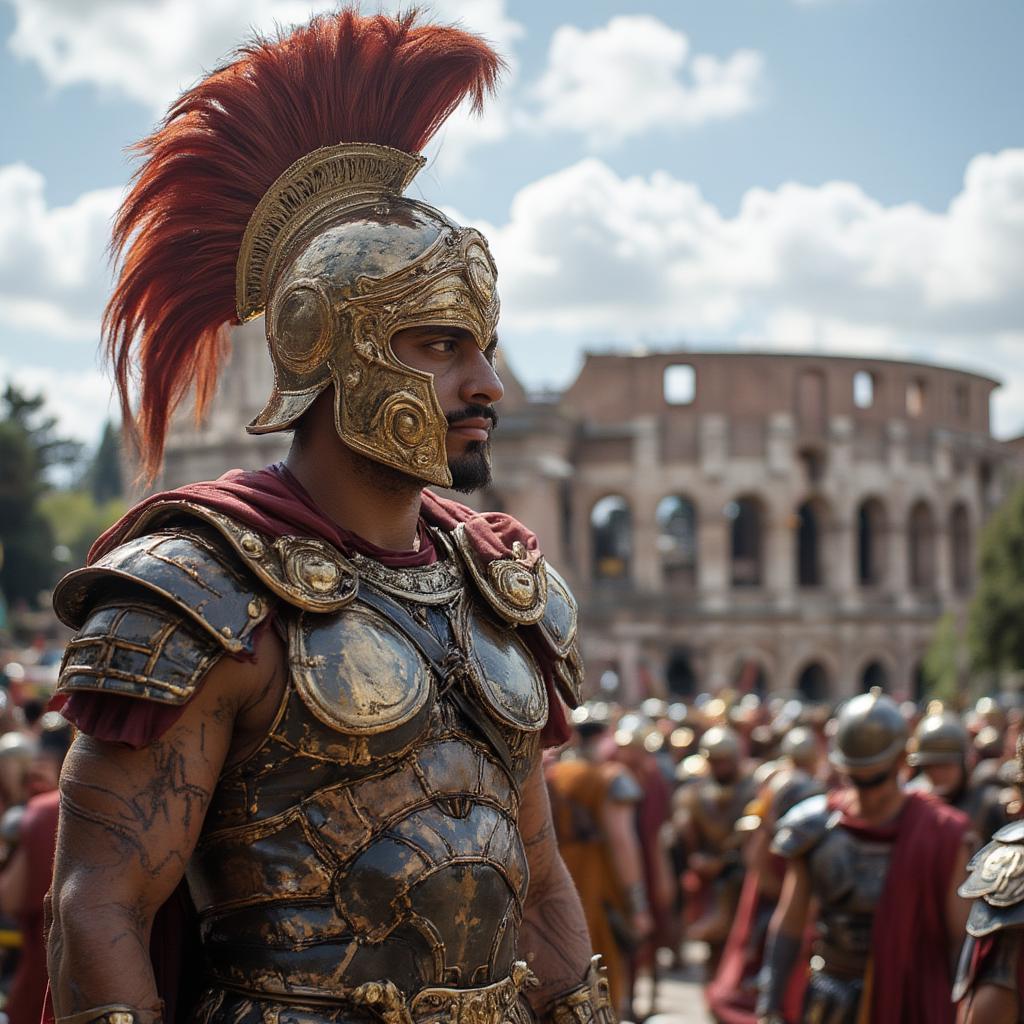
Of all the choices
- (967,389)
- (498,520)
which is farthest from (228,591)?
(967,389)

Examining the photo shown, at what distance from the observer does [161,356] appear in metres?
3.16

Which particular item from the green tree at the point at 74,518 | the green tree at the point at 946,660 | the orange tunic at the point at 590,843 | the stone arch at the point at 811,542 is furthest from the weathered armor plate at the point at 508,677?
the green tree at the point at 74,518

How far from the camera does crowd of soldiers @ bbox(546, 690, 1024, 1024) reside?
5.16m

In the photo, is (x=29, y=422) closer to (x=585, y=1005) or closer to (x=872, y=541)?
(x=872, y=541)

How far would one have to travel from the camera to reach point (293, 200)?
307cm

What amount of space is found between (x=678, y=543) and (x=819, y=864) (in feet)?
155

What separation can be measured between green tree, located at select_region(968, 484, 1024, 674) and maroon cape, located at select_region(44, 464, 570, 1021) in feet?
116

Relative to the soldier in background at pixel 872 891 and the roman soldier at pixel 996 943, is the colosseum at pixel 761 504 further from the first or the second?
the roman soldier at pixel 996 943

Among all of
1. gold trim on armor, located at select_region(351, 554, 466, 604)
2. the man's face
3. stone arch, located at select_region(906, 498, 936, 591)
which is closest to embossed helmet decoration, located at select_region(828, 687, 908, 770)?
gold trim on armor, located at select_region(351, 554, 466, 604)

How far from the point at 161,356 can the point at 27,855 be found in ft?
11.4

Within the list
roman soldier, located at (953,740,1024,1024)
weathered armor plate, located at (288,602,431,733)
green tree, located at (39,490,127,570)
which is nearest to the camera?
weathered armor plate, located at (288,602,431,733)

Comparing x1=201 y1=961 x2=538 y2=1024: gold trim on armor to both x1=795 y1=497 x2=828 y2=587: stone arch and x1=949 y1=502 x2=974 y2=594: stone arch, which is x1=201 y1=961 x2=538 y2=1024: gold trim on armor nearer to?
x1=795 y1=497 x2=828 y2=587: stone arch

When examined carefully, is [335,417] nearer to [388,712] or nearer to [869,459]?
[388,712]

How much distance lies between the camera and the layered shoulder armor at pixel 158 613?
2.46 m
